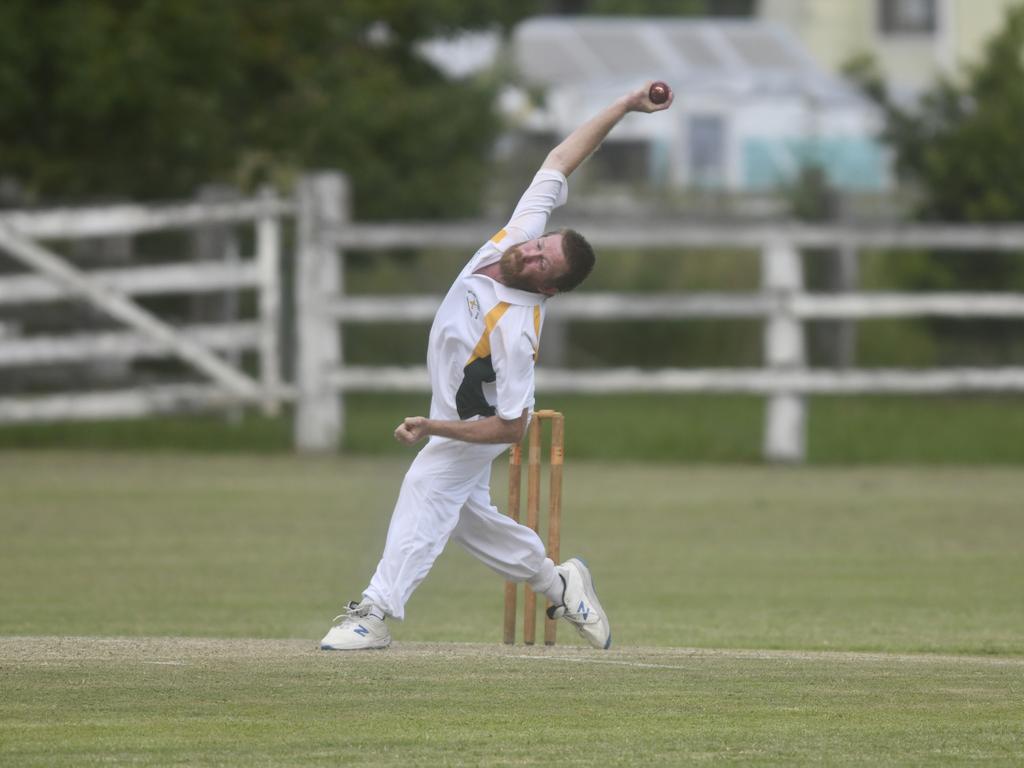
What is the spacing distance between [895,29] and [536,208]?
40659 mm

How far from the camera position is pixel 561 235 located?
7.69 metres

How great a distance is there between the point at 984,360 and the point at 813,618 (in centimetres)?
1199

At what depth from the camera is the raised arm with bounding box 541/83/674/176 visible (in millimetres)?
8211

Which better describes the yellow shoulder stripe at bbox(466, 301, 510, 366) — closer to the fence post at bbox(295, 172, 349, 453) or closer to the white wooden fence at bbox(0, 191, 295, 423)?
the fence post at bbox(295, 172, 349, 453)

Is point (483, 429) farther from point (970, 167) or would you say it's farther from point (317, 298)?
point (970, 167)

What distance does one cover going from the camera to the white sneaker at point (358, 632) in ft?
25.6

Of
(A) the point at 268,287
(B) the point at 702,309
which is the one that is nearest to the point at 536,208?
(B) the point at 702,309

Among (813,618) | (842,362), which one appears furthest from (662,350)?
(813,618)

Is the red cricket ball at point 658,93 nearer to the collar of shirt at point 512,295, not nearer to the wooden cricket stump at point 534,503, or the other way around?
the collar of shirt at point 512,295

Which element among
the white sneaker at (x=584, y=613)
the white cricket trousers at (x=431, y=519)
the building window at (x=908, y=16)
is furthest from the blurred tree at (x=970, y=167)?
the building window at (x=908, y=16)

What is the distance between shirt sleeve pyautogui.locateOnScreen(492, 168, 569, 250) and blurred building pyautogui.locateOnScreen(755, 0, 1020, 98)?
38365 mm

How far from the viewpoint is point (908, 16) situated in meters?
47.2

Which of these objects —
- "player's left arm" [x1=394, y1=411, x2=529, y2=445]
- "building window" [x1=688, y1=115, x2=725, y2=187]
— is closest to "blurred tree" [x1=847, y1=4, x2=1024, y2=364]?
"player's left arm" [x1=394, y1=411, x2=529, y2=445]

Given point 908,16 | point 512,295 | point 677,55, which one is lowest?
point 512,295
